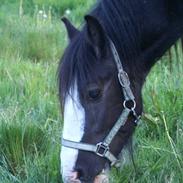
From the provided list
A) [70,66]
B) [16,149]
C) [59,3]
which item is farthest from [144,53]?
[59,3]

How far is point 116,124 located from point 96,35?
→ 1.23 feet

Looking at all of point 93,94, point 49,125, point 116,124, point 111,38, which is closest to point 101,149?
point 116,124

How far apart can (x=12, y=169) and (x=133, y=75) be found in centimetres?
82

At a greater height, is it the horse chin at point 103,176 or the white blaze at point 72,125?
the white blaze at point 72,125

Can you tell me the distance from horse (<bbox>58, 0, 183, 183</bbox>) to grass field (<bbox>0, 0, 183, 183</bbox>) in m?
0.27

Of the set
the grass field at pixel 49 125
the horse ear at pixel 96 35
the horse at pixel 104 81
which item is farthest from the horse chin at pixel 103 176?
the horse ear at pixel 96 35

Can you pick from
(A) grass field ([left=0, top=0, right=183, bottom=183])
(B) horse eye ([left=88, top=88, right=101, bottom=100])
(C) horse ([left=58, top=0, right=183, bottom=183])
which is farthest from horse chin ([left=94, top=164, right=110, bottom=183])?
(B) horse eye ([left=88, top=88, right=101, bottom=100])

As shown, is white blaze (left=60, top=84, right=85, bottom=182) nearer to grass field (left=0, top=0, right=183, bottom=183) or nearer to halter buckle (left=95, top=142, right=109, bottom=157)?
halter buckle (left=95, top=142, right=109, bottom=157)

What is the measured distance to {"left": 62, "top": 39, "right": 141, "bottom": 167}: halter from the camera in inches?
92.1

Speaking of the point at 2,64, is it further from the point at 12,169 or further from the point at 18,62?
the point at 12,169

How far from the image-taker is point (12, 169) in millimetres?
2855

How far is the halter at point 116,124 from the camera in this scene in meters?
2.34

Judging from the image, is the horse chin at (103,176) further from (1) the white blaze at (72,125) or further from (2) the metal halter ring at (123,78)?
(2) the metal halter ring at (123,78)

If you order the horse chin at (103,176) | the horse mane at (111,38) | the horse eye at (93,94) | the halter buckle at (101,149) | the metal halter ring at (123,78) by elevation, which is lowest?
the horse chin at (103,176)
